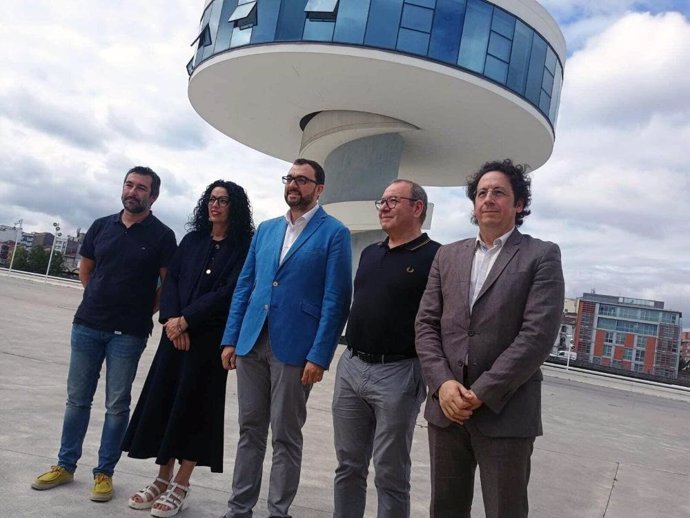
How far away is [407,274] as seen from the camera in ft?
11.2

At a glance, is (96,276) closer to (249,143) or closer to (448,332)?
(448,332)

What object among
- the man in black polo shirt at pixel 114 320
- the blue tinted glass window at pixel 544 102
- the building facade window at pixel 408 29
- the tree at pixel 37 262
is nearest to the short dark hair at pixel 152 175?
the man in black polo shirt at pixel 114 320

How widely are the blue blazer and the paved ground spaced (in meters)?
1.21

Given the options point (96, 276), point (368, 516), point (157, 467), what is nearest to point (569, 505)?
point (368, 516)

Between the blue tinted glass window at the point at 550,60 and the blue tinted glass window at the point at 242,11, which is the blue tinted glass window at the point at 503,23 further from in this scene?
the blue tinted glass window at the point at 242,11

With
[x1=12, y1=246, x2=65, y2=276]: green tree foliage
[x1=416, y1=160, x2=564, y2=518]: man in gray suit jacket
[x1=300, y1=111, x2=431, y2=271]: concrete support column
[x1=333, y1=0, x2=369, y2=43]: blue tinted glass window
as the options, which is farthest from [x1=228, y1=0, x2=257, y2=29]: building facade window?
[x1=12, y1=246, x2=65, y2=276]: green tree foliage

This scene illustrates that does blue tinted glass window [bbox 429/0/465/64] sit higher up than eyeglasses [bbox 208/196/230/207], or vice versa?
blue tinted glass window [bbox 429/0/465/64]

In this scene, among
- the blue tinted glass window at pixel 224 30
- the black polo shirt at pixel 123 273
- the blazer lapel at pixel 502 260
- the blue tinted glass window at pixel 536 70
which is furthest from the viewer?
the blue tinted glass window at pixel 536 70

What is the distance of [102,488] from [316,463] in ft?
6.75

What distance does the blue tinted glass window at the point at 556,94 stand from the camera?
864 inches

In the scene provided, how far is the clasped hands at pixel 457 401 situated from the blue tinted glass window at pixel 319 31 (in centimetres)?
1695

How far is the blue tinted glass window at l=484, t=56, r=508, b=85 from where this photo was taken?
62.1 ft

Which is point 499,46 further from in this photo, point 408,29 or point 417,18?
point 408,29

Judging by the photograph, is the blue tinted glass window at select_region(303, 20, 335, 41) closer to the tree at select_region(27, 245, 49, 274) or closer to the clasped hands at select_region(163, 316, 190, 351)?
the clasped hands at select_region(163, 316, 190, 351)
